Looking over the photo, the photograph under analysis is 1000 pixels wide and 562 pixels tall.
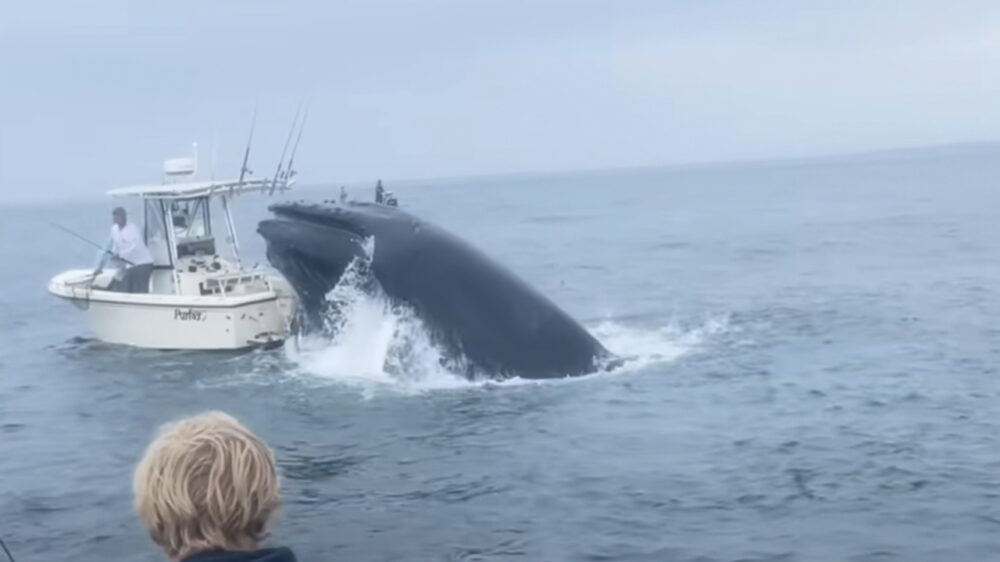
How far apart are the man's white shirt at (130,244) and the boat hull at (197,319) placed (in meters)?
0.81

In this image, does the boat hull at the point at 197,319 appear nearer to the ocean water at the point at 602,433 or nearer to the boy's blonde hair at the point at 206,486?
the ocean water at the point at 602,433

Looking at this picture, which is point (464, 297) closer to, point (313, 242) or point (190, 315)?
point (313, 242)

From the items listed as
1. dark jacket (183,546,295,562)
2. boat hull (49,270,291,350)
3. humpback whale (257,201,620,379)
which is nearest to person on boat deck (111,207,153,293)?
boat hull (49,270,291,350)

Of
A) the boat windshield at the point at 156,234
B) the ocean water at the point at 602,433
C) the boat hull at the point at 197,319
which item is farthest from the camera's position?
the boat windshield at the point at 156,234

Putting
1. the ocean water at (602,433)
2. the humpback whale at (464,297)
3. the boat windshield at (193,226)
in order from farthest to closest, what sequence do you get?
1. the boat windshield at (193,226)
2. the humpback whale at (464,297)
3. the ocean water at (602,433)

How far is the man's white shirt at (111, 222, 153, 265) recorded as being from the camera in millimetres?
26406

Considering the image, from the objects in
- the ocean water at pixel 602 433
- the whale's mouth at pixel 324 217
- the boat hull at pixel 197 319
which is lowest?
the ocean water at pixel 602 433

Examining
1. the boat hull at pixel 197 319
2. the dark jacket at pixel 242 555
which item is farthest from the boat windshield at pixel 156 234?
the dark jacket at pixel 242 555

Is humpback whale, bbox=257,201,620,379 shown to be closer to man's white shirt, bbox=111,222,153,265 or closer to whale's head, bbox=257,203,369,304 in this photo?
whale's head, bbox=257,203,369,304

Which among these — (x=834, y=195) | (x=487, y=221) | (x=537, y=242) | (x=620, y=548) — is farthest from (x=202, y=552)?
(x=834, y=195)

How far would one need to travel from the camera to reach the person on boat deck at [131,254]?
26.4m

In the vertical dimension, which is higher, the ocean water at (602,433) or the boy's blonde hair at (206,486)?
the boy's blonde hair at (206,486)

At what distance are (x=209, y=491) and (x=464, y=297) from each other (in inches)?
644

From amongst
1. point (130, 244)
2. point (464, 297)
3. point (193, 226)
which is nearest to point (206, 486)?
point (464, 297)
